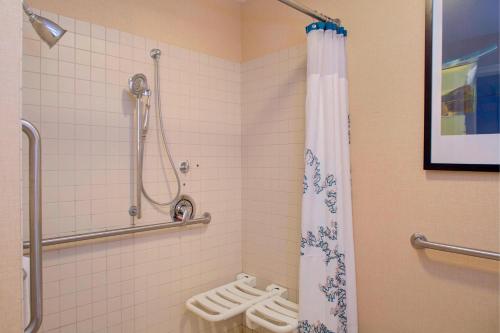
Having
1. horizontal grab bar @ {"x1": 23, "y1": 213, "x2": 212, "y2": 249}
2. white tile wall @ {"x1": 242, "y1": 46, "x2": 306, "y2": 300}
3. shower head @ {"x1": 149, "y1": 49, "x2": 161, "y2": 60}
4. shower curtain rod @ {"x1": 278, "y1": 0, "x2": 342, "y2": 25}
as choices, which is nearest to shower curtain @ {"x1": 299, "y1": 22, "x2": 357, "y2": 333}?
shower curtain rod @ {"x1": 278, "y1": 0, "x2": 342, "y2": 25}

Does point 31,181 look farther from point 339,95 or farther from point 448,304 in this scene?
point 448,304

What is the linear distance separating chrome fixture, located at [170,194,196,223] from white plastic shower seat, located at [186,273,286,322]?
1.51 ft

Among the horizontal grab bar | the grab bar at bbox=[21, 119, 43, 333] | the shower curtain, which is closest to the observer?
the grab bar at bbox=[21, 119, 43, 333]

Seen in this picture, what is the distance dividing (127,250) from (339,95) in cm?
131

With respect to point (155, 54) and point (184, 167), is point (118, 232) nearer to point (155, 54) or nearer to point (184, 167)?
point (184, 167)

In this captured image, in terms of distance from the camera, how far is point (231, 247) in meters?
2.01

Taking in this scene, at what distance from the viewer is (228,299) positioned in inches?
68.1

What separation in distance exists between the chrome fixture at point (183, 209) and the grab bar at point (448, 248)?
115 cm

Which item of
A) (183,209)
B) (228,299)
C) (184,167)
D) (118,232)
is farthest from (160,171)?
(228,299)

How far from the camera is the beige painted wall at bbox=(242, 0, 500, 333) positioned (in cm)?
116

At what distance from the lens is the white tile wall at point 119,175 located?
4.35 ft

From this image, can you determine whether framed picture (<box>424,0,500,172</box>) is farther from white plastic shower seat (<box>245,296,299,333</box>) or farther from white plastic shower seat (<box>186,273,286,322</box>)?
white plastic shower seat (<box>186,273,286,322</box>)

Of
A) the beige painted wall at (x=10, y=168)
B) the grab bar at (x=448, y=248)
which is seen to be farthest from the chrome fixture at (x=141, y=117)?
the grab bar at (x=448, y=248)

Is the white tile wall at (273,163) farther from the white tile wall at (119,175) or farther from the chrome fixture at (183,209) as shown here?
the chrome fixture at (183,209)
